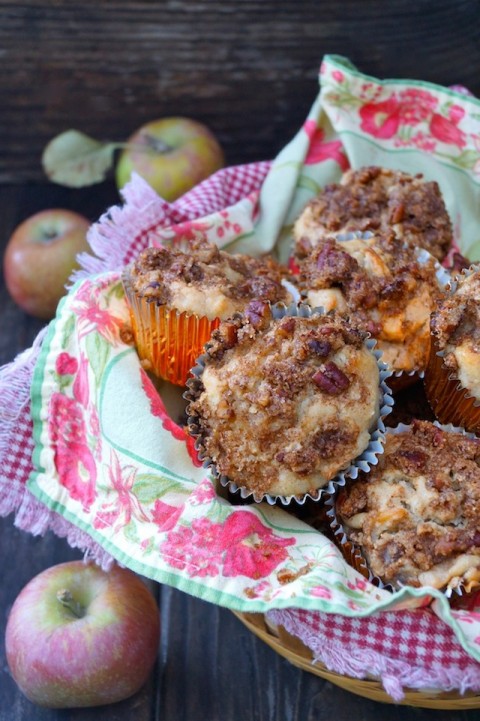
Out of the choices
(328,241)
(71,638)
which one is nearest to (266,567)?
(71,638)

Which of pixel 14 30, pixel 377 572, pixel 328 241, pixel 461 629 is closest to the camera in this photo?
pixel 461 629

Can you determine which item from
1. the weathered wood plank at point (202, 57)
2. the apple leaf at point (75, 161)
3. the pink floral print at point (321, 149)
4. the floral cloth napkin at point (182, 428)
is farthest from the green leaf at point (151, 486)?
the weathered wood plank at point (202, 57)

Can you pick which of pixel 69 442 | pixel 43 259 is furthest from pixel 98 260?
pixel 43 259

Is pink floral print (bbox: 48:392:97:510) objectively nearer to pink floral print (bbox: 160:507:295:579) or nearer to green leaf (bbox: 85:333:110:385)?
green leaf (bbox: 85:333:110:385)

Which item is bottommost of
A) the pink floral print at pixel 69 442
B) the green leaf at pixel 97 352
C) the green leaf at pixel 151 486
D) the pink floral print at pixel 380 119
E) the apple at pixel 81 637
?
the apple at pixel 81 637

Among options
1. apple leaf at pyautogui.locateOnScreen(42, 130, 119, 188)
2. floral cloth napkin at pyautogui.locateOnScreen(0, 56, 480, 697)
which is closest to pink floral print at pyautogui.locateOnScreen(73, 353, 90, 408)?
floral cloth napkin at pyautogui.locateOnScreen(0, 56, 480, 697)

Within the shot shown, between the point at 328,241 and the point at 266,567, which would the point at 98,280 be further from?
the point at 266,567

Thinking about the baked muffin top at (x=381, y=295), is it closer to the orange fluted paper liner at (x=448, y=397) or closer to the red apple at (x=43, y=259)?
the orange fluted paper liner at (x=448, y=397)
